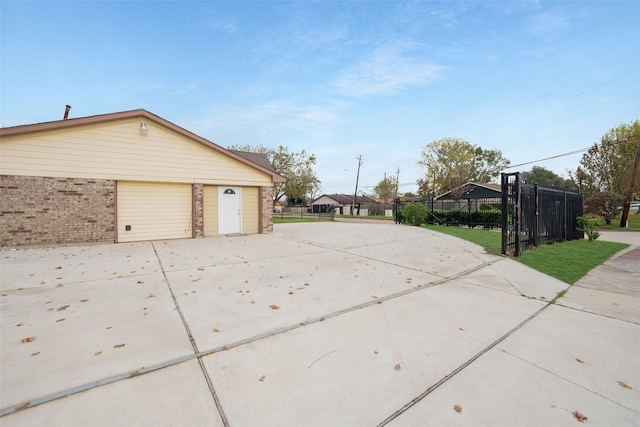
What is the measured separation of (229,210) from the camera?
11859mm

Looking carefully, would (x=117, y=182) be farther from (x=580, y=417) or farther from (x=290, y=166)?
(x=290, y=166)

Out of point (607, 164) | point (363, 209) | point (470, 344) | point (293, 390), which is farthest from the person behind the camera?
point (363, 209)

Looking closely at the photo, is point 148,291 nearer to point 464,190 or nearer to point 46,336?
point 46,336

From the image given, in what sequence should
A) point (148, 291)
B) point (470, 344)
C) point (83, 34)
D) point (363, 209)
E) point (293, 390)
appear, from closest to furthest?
point (293, 390), point (470, 344), point (148, 291), point (83, 34), point (363, 209)

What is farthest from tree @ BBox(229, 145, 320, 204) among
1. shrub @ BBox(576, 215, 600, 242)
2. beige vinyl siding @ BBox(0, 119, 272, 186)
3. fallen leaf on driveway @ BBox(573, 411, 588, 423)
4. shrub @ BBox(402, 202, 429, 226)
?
fallen leaf on driveway @ BBox(573, 411, 588, 423)

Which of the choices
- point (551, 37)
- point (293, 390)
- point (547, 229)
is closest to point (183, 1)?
point (293, 390)

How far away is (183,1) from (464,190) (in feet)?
113

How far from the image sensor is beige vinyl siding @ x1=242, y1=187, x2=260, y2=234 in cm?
1227

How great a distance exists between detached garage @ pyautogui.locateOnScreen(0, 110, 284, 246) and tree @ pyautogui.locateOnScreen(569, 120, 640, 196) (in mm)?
29235

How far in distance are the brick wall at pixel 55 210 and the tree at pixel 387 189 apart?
4801 centimetres

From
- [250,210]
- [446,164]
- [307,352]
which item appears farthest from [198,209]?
[446,164]

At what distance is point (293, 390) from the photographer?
199 cm

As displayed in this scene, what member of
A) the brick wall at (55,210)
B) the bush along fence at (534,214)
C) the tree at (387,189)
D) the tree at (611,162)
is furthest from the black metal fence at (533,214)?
the tree at (387,189)

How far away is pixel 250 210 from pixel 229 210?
3.27 ft
